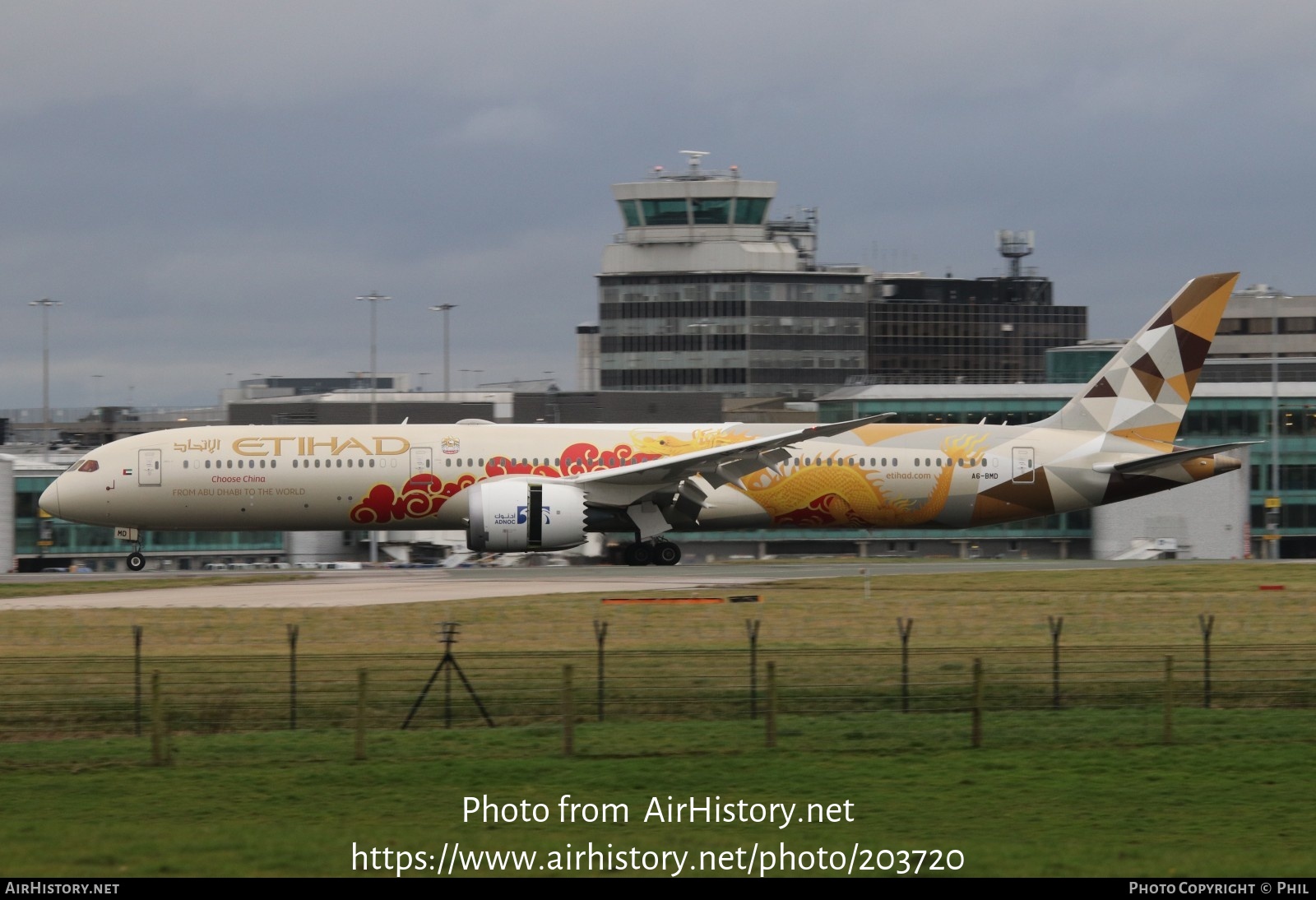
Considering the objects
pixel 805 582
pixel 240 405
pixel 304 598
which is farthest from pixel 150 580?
pixel 240 405

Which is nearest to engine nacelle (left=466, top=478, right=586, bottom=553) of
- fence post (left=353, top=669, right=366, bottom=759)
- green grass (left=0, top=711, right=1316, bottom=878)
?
green grass (left=0, top=711, right=1316, bottom=878)

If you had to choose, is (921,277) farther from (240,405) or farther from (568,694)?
(568,694)

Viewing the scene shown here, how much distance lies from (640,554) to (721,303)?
10345 cm

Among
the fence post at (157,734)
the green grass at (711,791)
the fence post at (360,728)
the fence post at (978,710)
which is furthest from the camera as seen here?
the fence post at (978,710)

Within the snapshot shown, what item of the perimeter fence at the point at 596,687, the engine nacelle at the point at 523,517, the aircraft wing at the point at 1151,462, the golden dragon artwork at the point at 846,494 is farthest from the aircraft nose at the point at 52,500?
the aircraft wing at the point at 1151,462

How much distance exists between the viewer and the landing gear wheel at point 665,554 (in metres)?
44.4

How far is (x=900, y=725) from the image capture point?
1844 cm

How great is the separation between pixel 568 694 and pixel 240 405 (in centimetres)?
6935

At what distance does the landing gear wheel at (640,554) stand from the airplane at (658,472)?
0.25ft

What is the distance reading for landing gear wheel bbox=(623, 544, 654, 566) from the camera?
44312 millimetres

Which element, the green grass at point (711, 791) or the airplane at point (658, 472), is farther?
the airplane at point (658, 472)

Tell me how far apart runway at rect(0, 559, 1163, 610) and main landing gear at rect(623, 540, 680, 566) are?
0.23m

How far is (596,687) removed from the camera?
19.9m

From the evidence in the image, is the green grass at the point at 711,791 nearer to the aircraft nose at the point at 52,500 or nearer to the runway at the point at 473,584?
the runway at the point at 473,584
